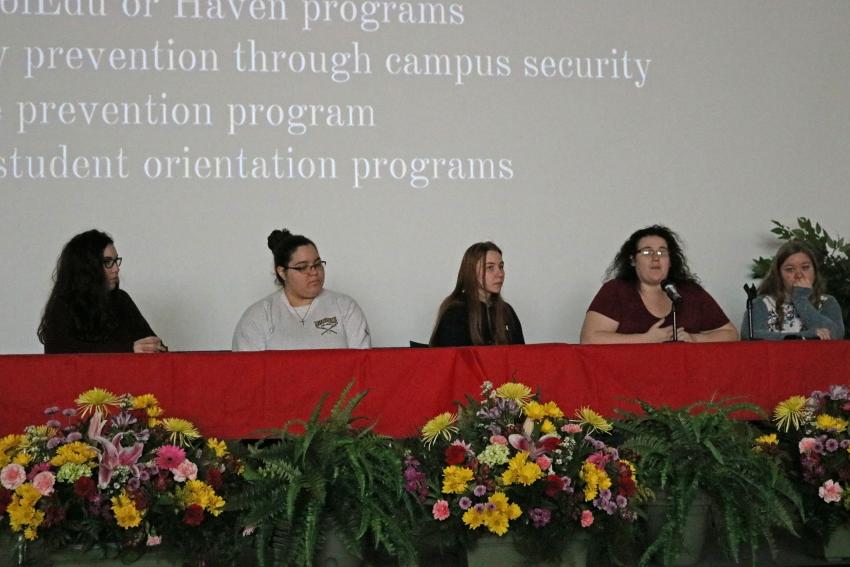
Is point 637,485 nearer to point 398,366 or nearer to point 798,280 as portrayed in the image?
point 398,366

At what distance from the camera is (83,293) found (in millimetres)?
3744

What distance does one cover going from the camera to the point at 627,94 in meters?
5.05

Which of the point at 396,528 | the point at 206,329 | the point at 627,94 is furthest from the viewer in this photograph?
the point at 627,94

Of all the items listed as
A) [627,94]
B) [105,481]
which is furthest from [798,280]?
[105,481]

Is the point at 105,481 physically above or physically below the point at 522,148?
below

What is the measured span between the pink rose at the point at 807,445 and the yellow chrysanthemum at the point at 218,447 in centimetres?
155

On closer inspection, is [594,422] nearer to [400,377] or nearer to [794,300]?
Result: [400,377]

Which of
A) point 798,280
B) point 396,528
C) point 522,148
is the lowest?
point 396,528

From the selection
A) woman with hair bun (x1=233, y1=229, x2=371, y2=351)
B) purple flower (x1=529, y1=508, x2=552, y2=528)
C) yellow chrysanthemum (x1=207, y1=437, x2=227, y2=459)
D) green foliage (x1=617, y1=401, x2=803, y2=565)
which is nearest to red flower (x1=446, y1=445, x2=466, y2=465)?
purple flower (x1=529, y1=508, x2=552, y2=528)

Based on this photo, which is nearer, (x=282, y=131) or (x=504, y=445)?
(x=504, y=445)

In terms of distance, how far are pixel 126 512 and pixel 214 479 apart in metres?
0.23

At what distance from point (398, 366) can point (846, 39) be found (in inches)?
141

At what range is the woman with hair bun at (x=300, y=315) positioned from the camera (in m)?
3.91

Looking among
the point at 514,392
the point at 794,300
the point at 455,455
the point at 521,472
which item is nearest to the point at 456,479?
the point at 455,455
